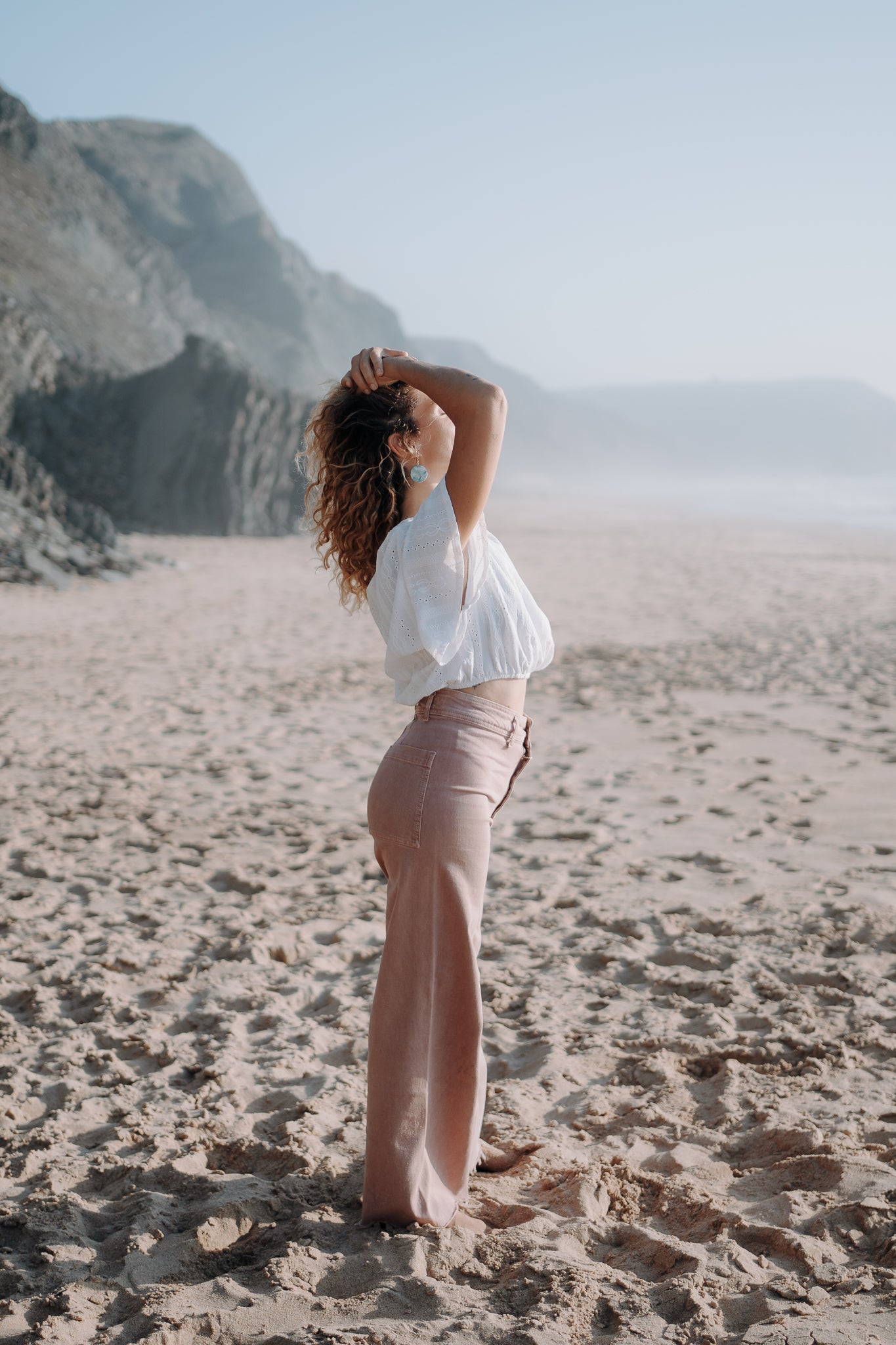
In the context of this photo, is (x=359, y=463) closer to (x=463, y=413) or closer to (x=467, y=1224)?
(x=463, y=413)

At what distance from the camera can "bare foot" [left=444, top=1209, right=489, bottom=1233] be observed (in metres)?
2.23

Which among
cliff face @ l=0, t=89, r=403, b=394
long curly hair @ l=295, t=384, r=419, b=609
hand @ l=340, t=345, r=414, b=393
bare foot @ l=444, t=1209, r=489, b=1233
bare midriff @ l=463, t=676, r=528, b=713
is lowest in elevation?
bare foot @ l=444, t=1209, r=489, b=1233

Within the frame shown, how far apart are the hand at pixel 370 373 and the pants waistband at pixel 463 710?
648 millimetres

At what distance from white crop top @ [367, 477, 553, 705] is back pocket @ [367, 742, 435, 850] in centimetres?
14

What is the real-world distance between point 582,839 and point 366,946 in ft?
5.02

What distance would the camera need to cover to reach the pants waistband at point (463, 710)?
Result: 216 cm

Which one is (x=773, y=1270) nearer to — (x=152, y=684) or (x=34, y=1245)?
(x=34, y=1245)

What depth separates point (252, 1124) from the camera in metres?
2.80

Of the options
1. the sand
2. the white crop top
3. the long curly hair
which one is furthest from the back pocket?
the sand

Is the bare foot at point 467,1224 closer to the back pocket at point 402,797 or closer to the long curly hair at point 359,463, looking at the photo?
the back pocket at point 402,797

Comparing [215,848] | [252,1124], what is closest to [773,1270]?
[252,1124]

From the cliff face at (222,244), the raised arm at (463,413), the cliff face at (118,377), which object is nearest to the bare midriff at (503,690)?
the raised arm at (463,413)

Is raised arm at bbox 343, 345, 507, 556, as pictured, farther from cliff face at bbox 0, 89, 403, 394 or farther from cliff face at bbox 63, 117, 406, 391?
cliff face at bbox 63, 117, 406, 391

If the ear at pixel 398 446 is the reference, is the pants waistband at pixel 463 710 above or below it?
below
